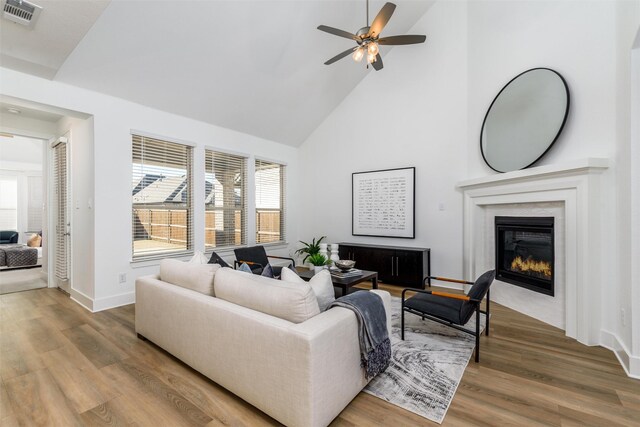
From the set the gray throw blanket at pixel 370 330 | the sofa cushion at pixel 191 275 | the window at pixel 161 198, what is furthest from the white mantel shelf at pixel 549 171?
the window at pixel 161 198

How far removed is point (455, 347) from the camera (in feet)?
8.38

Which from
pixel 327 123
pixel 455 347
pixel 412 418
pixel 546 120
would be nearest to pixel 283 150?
pixel 327 123

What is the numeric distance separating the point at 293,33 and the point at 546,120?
3199mm

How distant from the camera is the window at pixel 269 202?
5.65 m

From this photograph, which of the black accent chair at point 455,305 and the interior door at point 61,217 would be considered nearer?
the black accent chair at point 455,305

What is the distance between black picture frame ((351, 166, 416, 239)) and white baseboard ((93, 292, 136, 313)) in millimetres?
3651

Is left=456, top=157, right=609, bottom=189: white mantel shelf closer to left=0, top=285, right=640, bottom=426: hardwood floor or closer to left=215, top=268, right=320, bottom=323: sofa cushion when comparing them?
left=0, top=285, right=640, bottom=426: hardwood floor

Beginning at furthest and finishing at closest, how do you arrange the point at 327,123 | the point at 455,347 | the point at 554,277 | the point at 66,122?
the point at 327,123
the point at 66,122
the point at 554,277
the point at 455,347

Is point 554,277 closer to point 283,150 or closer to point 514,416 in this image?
point 514,416

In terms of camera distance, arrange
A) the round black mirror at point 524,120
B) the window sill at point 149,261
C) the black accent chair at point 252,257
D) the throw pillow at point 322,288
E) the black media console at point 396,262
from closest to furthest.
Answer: the throw pillow at point 322,288, the round black mirror at point 524,120, the window sill at point 149,261, the black accent chair at point 252,257, the black media console at point 396,262

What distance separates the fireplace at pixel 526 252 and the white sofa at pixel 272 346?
2.13 m

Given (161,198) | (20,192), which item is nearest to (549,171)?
(161,198)

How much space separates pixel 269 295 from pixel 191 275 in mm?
887

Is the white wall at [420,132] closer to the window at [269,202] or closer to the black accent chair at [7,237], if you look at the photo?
the window at [269,202]
